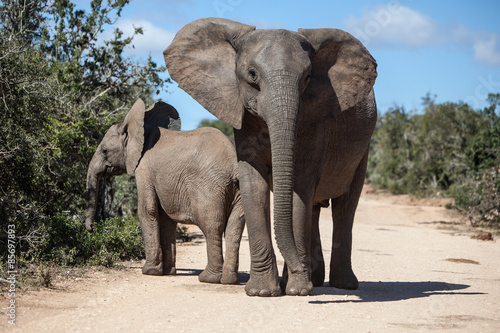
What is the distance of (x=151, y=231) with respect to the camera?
8.40m

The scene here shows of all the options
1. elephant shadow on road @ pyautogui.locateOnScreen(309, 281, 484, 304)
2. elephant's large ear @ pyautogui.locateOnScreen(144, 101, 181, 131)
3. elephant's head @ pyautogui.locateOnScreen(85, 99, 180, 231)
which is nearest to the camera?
elephant shadow on road @ pyautogui.locateOnScreen(309, 281, 484, 304)

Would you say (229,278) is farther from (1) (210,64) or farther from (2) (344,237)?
(1) (210,64)

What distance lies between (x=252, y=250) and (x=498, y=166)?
12422 mm

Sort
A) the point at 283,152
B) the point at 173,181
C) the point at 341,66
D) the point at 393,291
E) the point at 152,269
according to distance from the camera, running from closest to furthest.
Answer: the point at 283,152
the point at 341,66
the point at 393,291
the point at 173,181
the point at 152,269

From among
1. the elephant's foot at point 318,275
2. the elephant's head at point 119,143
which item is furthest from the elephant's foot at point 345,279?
the elephant's head at point 119,143

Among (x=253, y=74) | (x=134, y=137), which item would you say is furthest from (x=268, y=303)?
(x=134, y=137)

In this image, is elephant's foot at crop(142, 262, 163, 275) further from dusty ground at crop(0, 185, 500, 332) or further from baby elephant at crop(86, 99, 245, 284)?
dusty ground at crop(0, 185, 500, 332)

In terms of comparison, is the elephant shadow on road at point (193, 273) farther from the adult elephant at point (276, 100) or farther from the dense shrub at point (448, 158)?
the dense shrub at point (448, 158)

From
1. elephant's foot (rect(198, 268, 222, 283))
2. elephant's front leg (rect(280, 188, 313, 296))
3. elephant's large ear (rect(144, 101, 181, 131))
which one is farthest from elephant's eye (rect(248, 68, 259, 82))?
elephant's large ear (rect(144, 101, 181, 131))

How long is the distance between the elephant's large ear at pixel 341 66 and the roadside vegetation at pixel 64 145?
357 cm

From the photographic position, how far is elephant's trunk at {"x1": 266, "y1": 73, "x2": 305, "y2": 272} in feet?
18.6

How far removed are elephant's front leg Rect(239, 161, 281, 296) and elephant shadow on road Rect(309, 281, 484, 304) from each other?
1.80ft

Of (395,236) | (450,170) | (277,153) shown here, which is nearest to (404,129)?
(450,170)

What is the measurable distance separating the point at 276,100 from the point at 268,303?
76.5 inches
